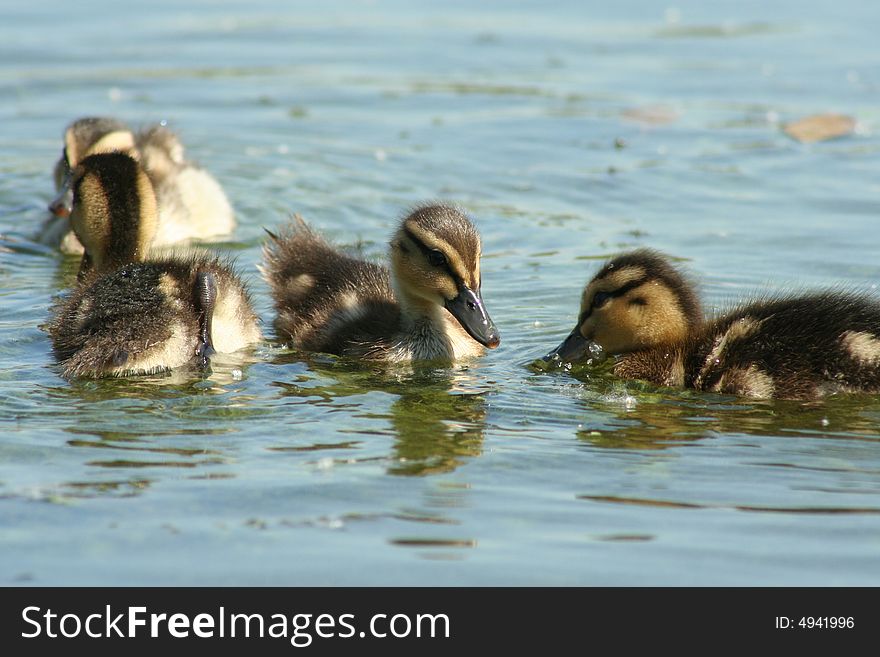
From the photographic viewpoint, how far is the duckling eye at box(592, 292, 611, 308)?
6621 mm

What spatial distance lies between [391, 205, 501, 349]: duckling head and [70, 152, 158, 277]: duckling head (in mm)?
1596

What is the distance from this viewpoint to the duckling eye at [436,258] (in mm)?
6668

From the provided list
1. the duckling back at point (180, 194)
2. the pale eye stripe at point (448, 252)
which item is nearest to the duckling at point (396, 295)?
the pale eye stripe at point (448, 252)

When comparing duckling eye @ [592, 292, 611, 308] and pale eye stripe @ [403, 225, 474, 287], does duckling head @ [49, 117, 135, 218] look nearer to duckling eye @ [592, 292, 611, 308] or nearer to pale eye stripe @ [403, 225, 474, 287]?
pale eye stripe @ [403, 225, 474, 287]

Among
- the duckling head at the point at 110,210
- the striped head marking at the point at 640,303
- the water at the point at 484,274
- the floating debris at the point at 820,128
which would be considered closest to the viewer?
the water at the point at 484,274

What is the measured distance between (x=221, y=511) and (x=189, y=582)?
531mm

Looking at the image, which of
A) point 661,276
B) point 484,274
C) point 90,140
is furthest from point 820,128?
point 90,140

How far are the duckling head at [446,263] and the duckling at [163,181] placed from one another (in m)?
2.93

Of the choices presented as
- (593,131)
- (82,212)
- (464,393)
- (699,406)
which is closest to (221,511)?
(464,393)

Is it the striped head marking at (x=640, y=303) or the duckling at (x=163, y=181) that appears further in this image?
the duckling at (x=163, y=181)

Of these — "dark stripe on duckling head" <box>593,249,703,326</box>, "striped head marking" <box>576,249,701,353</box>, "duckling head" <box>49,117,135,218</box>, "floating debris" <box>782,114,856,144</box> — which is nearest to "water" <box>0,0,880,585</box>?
"floating debris" <box>782,114,856,144</box>

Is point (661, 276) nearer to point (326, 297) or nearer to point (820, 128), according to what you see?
point (326, 297)

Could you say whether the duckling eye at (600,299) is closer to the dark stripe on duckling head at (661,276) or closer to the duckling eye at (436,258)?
the dark stripe on duckling head at (661,276)

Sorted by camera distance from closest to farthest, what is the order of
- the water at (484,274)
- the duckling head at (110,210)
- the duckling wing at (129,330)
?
the water at (484,274) < the duckling wing at (129,330) < the duckling head at (110,210)
